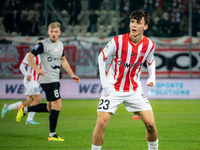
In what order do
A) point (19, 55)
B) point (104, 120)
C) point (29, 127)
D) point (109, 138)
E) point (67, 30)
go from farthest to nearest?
1. point (67, 30)
2. point (19, 55)
3. point (29, 127)
4. point (109, 138)
5. point (104, 120)

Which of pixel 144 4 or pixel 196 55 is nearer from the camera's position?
pixel 196 55

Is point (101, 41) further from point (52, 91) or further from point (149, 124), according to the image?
point (149, 124)

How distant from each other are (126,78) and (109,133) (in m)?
2.86

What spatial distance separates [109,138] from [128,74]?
2366 mm

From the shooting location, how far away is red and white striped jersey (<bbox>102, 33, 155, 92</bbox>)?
4.23 meters

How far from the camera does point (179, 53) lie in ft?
53.8

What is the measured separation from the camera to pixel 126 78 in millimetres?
4371

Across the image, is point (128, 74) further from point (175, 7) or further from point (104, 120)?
point (175, 7)

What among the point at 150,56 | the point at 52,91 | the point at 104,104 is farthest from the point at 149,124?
the point at 52,91

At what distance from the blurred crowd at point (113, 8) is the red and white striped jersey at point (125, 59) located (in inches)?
503

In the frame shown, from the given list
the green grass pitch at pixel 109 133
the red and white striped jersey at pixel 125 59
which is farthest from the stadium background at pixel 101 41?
the red and white striped jersey at pixel 125 59

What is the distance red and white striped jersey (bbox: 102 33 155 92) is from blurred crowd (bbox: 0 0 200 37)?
503 inches

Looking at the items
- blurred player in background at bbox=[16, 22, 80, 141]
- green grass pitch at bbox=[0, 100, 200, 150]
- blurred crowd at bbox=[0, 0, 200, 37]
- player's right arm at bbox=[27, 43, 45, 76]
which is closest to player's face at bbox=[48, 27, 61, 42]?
blurred player in background at bbox=[16, 22, 80, 141]

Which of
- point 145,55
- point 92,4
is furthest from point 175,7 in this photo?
point 145,55
